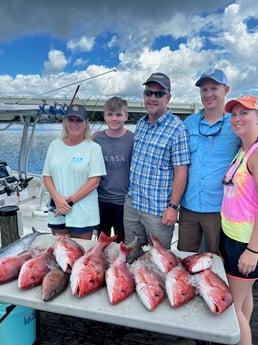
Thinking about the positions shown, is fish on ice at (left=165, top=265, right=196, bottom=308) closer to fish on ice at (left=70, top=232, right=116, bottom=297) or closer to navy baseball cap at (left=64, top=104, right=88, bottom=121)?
fish on ice at (left=70, top=232, right=116, bottom=297)

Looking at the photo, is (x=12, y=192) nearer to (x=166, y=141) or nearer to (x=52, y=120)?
(x=52, y=120)

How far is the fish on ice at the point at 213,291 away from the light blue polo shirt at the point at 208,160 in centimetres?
67

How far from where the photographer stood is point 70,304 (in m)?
1.47

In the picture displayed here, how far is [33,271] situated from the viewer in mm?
1613

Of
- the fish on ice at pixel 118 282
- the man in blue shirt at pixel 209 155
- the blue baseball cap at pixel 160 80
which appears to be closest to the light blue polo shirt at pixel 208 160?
the man in blue shirt at pixel 209 155

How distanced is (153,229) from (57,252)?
85 centimetres

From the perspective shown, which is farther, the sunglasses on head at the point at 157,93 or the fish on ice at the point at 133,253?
the sunglasses on head at the point at 157,93

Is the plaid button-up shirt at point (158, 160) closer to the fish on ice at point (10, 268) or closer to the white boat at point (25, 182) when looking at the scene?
the fish on ice at point (10, 268)

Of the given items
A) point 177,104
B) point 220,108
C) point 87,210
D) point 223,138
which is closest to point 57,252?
point 87,210

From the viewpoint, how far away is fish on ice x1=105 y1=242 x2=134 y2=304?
1.47 m

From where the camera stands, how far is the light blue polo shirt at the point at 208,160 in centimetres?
206

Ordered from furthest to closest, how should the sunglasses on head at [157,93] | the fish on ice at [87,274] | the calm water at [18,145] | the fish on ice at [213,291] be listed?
the calm water at [18,145]
the sunglasses on head at [157,93]
the fish on ice at [87,274]
the fish on ice at [213,291]

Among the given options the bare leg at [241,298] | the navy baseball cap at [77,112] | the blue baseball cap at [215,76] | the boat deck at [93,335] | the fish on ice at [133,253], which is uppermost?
the blue baseball cap at [215,76]

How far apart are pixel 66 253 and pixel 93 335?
1125mm
